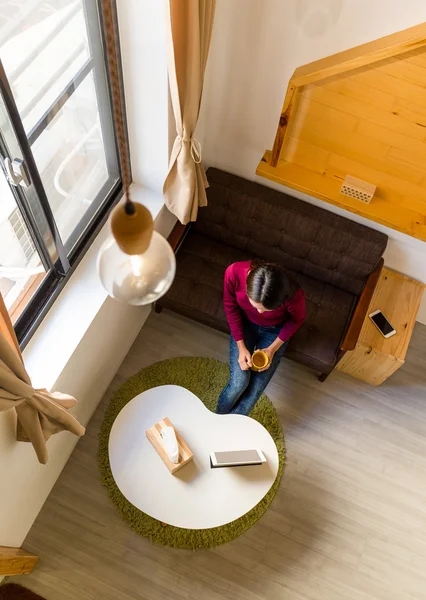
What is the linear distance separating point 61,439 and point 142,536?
0.66 m

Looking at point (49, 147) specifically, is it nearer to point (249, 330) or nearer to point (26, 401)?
point (26, 401)

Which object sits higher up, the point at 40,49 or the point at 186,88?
the point at 40,49

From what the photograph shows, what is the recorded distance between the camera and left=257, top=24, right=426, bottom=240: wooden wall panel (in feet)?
7.79

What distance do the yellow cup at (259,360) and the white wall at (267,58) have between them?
3.18ft

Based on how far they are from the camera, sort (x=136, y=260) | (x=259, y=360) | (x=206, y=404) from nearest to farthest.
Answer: (x=136, y=260), (x=259, y=360), (x=206, y=404)

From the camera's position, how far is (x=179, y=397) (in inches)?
111

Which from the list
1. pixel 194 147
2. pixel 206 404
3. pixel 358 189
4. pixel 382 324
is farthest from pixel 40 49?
pixel 382 324

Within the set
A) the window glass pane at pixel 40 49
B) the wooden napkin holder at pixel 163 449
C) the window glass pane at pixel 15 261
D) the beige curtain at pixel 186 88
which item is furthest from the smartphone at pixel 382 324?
the window glass pane at pixel 40 49

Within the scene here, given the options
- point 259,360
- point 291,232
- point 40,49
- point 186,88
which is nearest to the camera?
point 40,49

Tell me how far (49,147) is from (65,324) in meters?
0.79

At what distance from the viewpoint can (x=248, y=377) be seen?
300 cm

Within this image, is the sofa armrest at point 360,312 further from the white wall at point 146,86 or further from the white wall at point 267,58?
the white wall at point 146,86

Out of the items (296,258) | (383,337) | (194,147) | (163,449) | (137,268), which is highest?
(137,268)

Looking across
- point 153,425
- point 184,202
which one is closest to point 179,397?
point 153,425
